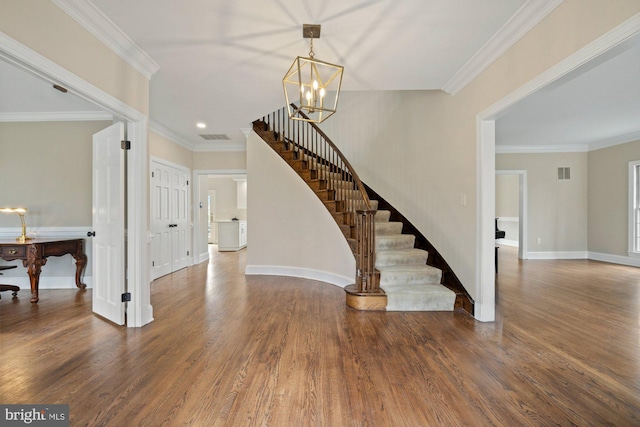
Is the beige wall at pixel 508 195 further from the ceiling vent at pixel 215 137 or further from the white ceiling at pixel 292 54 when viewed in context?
the ceiling vent at pixel 215 137

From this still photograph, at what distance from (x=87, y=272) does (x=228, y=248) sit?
4.85 m

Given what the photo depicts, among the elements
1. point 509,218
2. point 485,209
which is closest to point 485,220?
point 485,209

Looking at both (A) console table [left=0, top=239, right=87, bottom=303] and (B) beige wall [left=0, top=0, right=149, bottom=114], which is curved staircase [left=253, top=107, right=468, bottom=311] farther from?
(A) console table [left=0, top=239, right=87, bottom=303]

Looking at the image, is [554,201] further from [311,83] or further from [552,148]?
[311,83]

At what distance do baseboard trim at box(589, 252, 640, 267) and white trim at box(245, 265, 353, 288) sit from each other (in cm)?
639

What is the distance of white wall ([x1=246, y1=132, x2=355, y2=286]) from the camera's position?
5.15 meters

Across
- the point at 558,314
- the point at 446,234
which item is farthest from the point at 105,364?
the point at 558,314

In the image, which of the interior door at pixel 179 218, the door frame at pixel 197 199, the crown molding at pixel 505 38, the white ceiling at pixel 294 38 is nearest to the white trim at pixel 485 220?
the crown molding at pixel 505 38

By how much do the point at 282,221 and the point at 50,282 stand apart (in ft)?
11.9

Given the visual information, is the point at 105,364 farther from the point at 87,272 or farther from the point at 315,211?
the point at 315,211

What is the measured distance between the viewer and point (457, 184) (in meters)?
3.62

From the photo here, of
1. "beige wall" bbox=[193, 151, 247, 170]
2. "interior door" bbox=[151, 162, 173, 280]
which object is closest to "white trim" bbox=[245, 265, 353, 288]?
"interior door" bbox=[151, 162, 173, 280]

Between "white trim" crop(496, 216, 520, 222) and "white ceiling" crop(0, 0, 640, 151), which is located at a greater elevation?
"white ceiling" crop(0, 0, 640, 151)

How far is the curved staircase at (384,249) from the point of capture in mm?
3561
